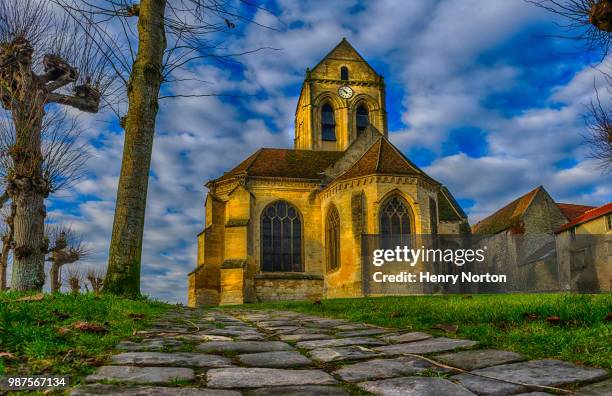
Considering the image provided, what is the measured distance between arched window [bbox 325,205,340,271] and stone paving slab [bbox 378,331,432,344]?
1976cm

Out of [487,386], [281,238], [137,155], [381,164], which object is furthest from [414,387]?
[281,238]

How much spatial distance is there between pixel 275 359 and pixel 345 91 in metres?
34.7

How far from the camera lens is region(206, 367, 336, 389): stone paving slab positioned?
2.89 meters

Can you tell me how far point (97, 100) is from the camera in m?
14.6

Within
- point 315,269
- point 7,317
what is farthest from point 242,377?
point 315,269

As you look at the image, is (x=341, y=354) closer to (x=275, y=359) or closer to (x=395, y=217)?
(x=275, y=359)

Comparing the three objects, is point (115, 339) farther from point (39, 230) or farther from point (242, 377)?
point (39, 230)

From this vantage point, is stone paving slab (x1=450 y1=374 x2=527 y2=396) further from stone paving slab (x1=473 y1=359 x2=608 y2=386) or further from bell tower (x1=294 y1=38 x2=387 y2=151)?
bell tower (x1=294 y1=38 x2=387 y2=151)

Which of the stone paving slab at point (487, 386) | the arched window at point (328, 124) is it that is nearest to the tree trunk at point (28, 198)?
the stone paving slab at point (487, 386)

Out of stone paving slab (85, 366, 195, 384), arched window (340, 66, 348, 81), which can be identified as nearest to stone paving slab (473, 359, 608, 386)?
stone paving slab (85, 366, 195, 384)

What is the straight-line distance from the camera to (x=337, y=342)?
466 centimetres

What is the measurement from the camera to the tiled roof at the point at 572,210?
123 feet

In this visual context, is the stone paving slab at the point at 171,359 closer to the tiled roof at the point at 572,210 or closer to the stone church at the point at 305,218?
the stone church at the point at 305,218

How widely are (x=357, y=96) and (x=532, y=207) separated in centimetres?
1434
